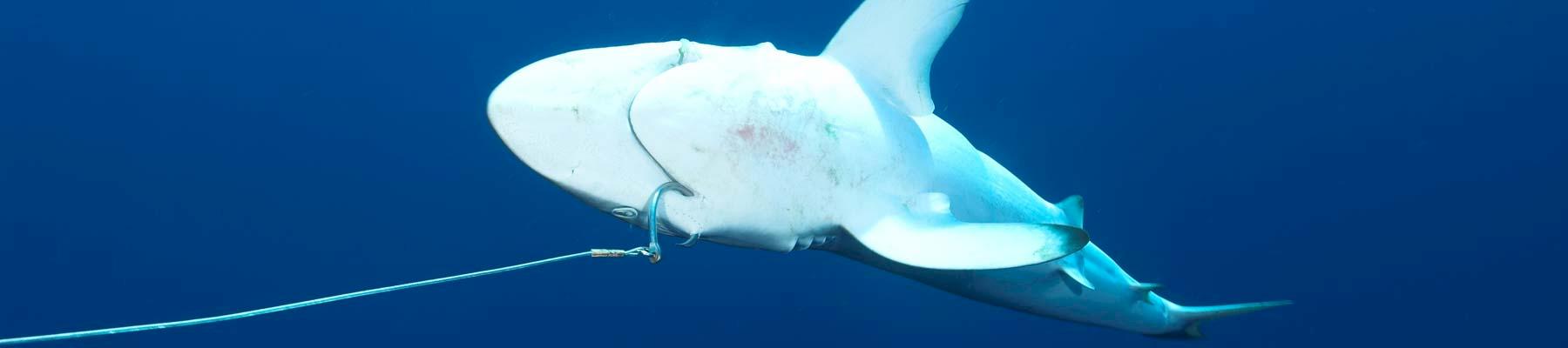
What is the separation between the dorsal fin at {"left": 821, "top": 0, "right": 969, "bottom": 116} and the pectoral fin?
274 millimetres

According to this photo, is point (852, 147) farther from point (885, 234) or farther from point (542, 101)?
point (542, 101)

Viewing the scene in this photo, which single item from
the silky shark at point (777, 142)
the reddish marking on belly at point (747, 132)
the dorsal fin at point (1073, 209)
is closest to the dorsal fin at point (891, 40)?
the silky shark at point (777, 142)

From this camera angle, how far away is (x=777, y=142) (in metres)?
1.74

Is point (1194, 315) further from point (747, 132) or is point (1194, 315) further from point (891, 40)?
point (747, 132)

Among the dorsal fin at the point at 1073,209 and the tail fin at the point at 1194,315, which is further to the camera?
the tail fin at the point at 1194,315

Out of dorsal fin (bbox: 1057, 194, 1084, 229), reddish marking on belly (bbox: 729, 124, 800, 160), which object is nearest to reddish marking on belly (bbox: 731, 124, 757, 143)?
reddish marking on belly (bbox: 729, 124, 800, 160)

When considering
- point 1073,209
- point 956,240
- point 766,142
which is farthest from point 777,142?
point 1073,209

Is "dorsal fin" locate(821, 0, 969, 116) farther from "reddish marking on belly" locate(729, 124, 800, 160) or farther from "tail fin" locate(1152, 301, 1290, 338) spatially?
"tail fin" locate(1152, 301, 1290, 338)

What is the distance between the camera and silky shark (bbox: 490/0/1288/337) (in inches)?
63.5

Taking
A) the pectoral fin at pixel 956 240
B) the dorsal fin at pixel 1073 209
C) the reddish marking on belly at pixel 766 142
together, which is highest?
the dorsal fin at pixel 1073 209

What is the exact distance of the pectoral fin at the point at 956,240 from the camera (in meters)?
1.66

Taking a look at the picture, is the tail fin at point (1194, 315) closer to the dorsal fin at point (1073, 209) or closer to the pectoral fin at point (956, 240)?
the dorsal fin at point (1073, 209)

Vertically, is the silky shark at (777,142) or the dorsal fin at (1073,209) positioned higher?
the dorsal fin at (1073,209)

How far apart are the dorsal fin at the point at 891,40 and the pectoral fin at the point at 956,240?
0.27 m
